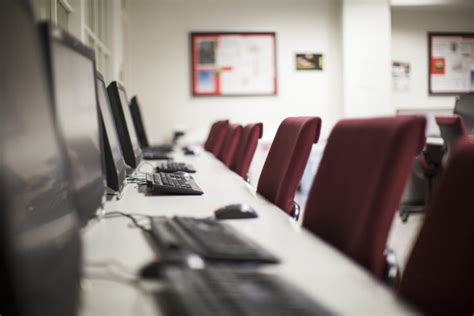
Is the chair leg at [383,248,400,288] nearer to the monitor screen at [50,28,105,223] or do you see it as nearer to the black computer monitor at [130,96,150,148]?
the monitor screen at [50,28,105,223]

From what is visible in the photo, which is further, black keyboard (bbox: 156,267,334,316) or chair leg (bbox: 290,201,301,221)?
chair leg (bbox: 290,201,301,221)

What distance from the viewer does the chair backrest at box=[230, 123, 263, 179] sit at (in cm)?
229

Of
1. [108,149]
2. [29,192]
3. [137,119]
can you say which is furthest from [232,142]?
[29,192]

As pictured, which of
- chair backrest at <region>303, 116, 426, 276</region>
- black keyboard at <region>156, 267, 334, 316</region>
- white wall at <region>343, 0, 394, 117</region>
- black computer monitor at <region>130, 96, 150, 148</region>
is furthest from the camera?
white wall at <region>343, 0, 394, 117</region>

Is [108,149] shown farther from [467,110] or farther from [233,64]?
[233,64]

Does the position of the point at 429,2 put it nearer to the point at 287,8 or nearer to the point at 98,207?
the point at 287,8

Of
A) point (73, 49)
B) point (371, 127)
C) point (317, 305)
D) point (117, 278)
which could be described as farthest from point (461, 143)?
point (73, 49)

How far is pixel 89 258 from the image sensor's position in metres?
0.83

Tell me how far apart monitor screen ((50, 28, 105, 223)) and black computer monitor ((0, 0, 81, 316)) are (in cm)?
11

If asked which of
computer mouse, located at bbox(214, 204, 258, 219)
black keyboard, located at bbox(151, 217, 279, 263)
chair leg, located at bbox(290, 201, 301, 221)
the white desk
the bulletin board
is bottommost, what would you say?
chair leg, located at bbox(290, 201, 301, 221)

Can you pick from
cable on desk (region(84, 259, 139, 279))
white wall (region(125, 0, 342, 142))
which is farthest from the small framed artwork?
cable on desk (region(84, 259, 139, 279))

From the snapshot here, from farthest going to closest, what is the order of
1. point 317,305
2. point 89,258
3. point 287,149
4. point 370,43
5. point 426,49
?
point 426,49
point 370,43
point 287,149
point 89,258
point 317,305

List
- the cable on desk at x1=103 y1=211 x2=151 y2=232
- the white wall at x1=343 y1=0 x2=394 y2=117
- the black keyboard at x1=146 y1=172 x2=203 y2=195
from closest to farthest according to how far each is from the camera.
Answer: the cable on desk at x1=103 y1=211 x2=151 y2=232
the black keyboard at x1=146 y1=172 x2=203 y2=195
the white wall at x1=343 y1=0 x2=394 y2=117

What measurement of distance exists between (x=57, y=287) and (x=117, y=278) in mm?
161
